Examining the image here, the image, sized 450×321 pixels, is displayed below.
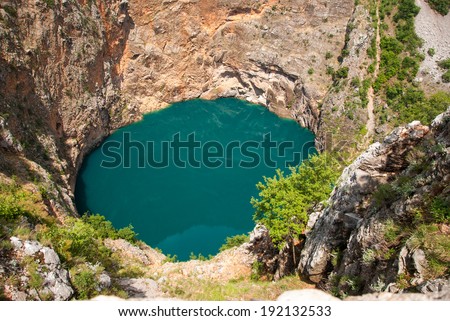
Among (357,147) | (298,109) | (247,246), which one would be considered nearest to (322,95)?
(298,109)

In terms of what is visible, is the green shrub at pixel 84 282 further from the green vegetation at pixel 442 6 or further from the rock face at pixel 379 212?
the green vegetation at pixel 442 6

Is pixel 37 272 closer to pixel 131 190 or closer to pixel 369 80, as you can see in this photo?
pixel 131 190

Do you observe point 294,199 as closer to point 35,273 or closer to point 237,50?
point 35,273

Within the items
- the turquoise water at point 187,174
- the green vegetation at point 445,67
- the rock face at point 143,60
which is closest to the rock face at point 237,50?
the rock face at point 143,60

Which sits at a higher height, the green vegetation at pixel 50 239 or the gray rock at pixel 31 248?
the gray rock at pixel 31 248

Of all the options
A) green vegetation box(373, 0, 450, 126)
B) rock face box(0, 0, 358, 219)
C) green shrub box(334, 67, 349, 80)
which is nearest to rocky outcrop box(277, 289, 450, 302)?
rock face box(0, 0, 358, 219)

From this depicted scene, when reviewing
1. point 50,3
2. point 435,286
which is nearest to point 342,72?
point 50,3

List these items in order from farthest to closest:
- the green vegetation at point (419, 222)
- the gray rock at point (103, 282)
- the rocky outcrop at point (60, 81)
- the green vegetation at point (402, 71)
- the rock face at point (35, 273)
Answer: the green vegetation at point (402, 71), the rocky outcrop at point (60, 81), the gray rock at point (103, 282), the rock face at point (35, 273), the green vegetation at point (419, 222)
